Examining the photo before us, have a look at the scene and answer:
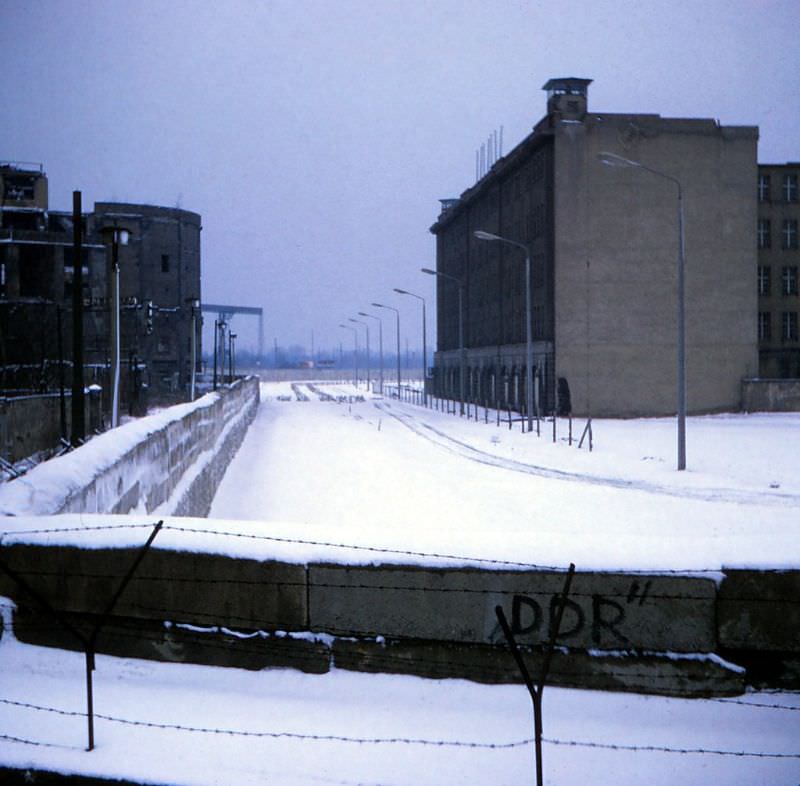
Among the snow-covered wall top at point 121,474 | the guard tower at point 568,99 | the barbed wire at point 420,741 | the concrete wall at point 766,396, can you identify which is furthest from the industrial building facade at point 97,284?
the barbed wire at point 420,741

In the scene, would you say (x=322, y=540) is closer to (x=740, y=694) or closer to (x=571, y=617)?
(x=571, y=617)

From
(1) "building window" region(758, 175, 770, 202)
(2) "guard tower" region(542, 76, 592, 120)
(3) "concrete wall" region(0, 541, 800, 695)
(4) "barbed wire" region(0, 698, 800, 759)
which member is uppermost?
(2) "guard tower" region(542, 76, 592, 120)

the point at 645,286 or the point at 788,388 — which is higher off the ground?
the point at 645,286

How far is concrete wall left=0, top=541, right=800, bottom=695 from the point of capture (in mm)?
5781

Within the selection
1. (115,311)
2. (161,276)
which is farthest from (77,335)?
(161,276)

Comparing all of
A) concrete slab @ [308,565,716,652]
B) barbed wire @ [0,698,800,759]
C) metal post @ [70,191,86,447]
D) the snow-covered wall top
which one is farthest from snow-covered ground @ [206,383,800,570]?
metal post @ [70,191,86,447]

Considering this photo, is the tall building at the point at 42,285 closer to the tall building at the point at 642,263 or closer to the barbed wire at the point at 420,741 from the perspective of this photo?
the tall building at the point at 642,263

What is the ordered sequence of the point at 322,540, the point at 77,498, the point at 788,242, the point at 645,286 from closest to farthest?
the point at 322,540
the point at 77,498
the point at 645,286
the point at 788,242

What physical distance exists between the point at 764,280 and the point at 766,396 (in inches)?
559

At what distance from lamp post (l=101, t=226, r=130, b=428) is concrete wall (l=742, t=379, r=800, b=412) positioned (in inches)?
1635

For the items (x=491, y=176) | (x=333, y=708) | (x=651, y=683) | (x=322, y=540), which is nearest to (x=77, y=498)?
(x=322, y=540)

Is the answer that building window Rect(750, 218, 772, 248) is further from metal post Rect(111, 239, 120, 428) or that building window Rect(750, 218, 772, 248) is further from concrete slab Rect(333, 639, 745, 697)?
concrete slab Rect(333, 639, 745, 697)

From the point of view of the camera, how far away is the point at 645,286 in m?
53.3

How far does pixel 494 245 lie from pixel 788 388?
24760 mm
